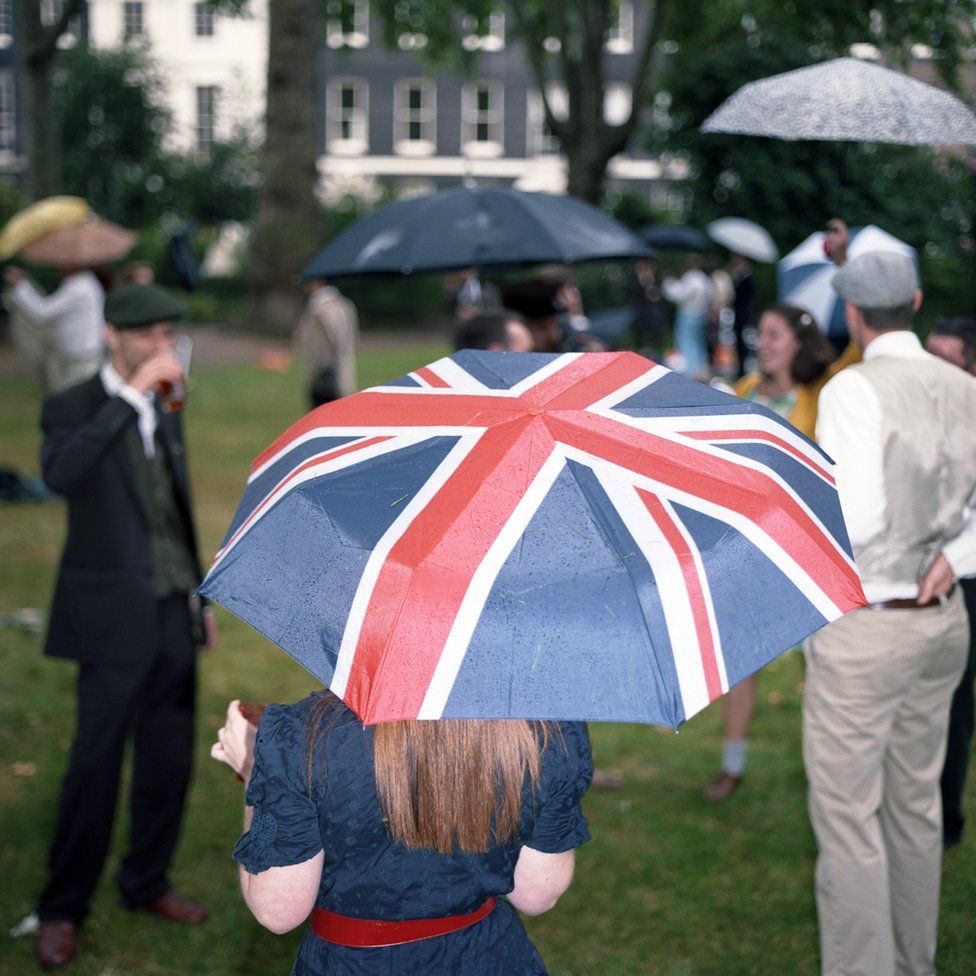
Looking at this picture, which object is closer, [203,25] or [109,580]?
[109,580]

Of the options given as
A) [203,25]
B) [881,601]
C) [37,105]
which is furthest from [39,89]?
[203,25]

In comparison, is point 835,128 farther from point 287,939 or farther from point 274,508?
point 287,939

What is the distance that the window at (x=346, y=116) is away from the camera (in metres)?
47.3

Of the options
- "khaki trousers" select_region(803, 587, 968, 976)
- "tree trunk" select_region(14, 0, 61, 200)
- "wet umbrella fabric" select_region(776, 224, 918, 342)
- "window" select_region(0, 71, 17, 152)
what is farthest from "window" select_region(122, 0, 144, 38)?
"khaki trousers" select_region(803, 587, 968, 976)

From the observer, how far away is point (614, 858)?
5164 mm

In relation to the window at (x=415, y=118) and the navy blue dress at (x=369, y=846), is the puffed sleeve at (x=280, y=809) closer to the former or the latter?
the navy blue dress at (x=369, y=846)

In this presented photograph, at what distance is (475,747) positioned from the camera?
2211 mm

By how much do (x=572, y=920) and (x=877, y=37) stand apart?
19.2 ft

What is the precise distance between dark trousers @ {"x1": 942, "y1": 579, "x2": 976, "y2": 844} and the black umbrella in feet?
57.9

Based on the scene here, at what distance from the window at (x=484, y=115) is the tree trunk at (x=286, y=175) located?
78.8ft

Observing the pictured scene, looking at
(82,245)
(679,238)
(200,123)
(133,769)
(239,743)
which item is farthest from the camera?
(200,123)

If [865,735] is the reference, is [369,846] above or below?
above

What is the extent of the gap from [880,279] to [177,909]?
11.0 feet

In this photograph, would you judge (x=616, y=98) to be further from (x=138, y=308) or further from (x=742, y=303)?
(x=138, y=308)
